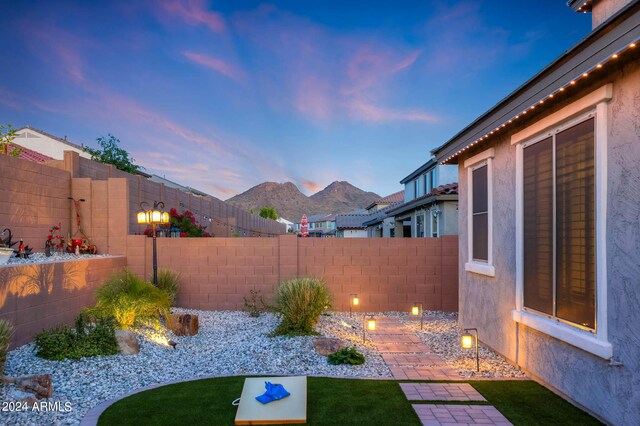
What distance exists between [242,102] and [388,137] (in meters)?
8.68

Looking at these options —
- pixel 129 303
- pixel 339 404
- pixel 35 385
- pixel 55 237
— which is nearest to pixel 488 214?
pixel 339 404

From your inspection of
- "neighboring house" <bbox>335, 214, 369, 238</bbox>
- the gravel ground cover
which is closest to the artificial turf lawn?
the gravel ground cover

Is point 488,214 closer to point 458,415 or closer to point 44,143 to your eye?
point 458,415

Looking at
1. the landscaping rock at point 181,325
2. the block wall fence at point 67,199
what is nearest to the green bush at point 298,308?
the landscaping rock at point 181,325

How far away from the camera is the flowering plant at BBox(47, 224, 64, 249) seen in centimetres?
854

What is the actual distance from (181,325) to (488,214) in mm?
5427

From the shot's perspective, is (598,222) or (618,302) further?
(598,222)

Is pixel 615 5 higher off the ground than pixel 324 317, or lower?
higher

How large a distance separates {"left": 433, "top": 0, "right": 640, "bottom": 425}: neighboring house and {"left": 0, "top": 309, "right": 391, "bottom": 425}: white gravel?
2032 mm

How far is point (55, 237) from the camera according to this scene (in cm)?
867

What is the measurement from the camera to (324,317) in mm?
8078

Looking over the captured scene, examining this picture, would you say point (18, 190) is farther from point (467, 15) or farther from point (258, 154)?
point (258, 154)

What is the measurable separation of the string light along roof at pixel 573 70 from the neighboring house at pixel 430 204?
760cm

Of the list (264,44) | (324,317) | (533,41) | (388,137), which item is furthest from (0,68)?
(388,137)
